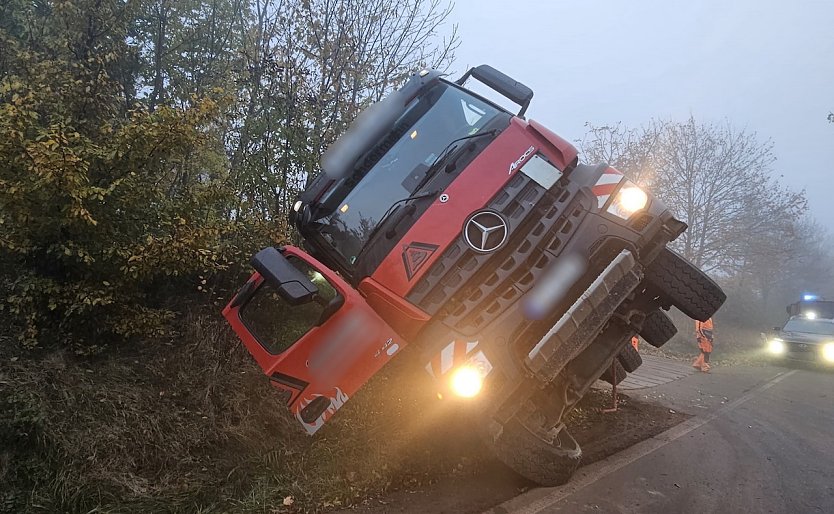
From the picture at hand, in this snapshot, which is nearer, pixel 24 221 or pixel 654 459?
pixel 24 221

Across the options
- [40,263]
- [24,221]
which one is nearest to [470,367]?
[24,221]

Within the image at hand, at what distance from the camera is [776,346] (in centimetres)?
1233

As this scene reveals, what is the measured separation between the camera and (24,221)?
348 centimetres

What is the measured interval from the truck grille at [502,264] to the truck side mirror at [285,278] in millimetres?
640

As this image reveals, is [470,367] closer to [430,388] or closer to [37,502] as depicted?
[430,388]

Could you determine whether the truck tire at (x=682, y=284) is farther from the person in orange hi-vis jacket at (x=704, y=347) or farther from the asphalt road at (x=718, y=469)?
the person in orange hi-vis jacket at (x=704, y=347)

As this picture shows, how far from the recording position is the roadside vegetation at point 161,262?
3.21 metres

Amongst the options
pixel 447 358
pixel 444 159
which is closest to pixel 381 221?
pixel 444 159

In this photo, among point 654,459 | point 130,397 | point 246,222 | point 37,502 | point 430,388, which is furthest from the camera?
point 246,222

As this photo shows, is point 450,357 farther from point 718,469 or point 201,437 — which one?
point 718,469

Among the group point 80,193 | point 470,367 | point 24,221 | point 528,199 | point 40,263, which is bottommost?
point 40,263

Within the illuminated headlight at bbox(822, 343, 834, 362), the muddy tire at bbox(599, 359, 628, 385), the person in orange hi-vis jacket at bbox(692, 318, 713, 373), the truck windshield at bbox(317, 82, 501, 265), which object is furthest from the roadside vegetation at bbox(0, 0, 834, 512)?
the illuminated headlight at bbox(822, 343, 834, 362)

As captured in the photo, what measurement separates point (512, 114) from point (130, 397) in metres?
3.60

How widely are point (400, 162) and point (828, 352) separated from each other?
12.5 m
